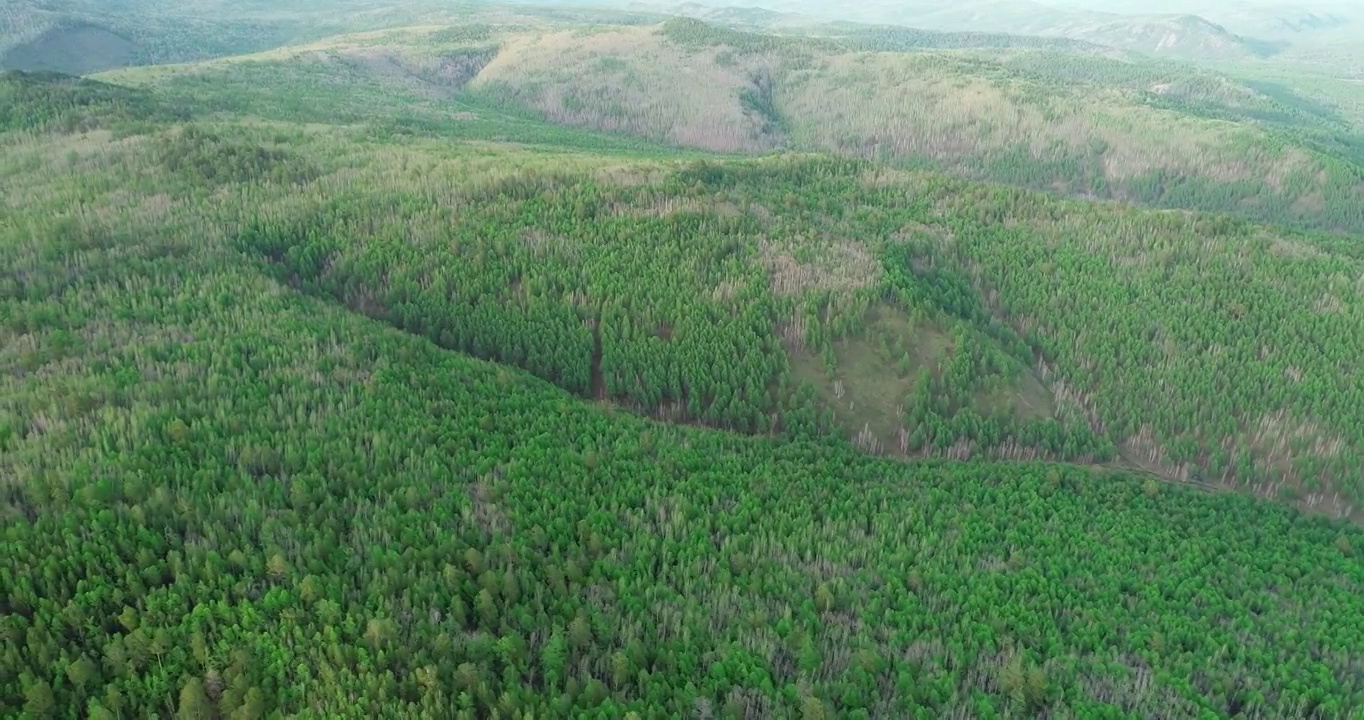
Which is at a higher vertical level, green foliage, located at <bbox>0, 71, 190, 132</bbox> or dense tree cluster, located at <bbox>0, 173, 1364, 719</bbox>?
green foliage, located at <bbox>0, 71, 190, 132</bbox>

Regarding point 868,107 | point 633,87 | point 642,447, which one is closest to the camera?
point 642,447

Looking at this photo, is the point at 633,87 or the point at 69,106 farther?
the point at 633,87

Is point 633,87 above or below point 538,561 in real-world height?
above

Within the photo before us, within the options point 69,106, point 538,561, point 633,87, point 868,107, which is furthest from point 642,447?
point 868,107

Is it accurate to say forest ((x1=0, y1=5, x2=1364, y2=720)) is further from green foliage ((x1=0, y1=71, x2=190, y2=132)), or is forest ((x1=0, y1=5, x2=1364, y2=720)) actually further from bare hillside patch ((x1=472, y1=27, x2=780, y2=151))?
bare hillside patch ((x1=472, y1=27, x2=780, y2=151))

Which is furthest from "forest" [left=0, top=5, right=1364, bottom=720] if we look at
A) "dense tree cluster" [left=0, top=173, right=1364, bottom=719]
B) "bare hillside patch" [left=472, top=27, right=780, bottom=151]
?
"bare hillside patch" [left=472, top=27, right=780, bottom=151]

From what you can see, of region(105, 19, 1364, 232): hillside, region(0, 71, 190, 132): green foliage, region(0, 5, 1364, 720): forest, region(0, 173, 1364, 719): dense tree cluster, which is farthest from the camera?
region(105, 19, 1364, 232): hillside

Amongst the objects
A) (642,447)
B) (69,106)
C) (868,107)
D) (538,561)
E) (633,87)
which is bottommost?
(642,447)

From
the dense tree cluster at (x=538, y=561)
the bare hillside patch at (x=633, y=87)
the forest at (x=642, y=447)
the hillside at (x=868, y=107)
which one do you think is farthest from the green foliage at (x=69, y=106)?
the bare hillside patch at (x=633, y=87)

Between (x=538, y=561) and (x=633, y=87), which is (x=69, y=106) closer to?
(x=538, y=561)

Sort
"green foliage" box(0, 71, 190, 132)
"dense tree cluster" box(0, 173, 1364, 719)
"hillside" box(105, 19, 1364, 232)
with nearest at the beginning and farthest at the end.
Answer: "dense tree cluster" box(0, 173, 1364, 719) → "green foliage" box(0, 71, 190, 132) → "hillside" box(105, 19, 1364, 232)
